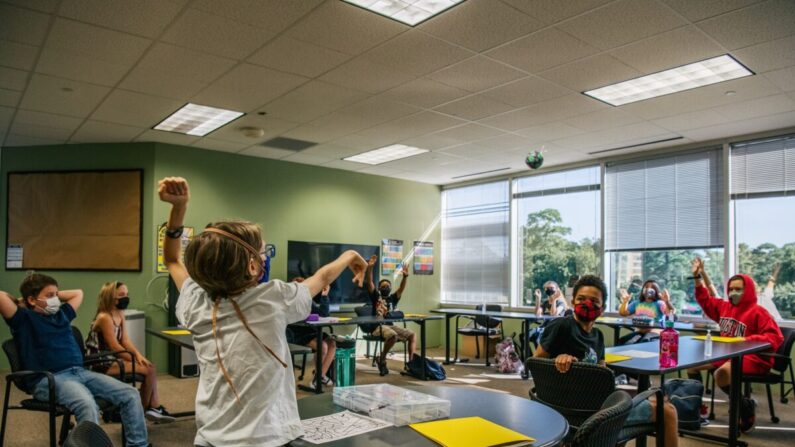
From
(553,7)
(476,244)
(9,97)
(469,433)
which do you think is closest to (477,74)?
(553,7)

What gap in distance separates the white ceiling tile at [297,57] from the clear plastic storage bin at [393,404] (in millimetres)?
2760

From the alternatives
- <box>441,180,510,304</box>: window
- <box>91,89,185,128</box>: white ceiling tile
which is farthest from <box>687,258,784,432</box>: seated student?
<box>91,89,185,128</box>: white ceiling tile

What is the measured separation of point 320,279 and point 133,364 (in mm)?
3219

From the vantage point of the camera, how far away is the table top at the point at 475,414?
147 centimetres

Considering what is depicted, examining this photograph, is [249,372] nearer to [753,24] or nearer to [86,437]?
[86,437]

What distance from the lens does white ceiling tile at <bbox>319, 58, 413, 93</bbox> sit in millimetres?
4395

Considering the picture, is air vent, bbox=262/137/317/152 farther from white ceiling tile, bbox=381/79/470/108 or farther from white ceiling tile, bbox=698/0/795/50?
white ceiling tile, bbox=698/0/795/50

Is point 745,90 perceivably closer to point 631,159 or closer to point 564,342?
point 631,159

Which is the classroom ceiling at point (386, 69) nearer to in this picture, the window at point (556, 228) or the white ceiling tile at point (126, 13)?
the white ceiling tile at point (126, 13)

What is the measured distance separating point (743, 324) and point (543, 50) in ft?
9.71

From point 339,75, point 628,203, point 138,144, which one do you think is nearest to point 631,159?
point 628,203

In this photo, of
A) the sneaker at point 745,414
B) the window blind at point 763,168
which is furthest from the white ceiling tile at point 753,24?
the window blind at point 763,168

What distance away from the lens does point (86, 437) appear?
122cm

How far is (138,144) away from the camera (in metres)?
6.96
